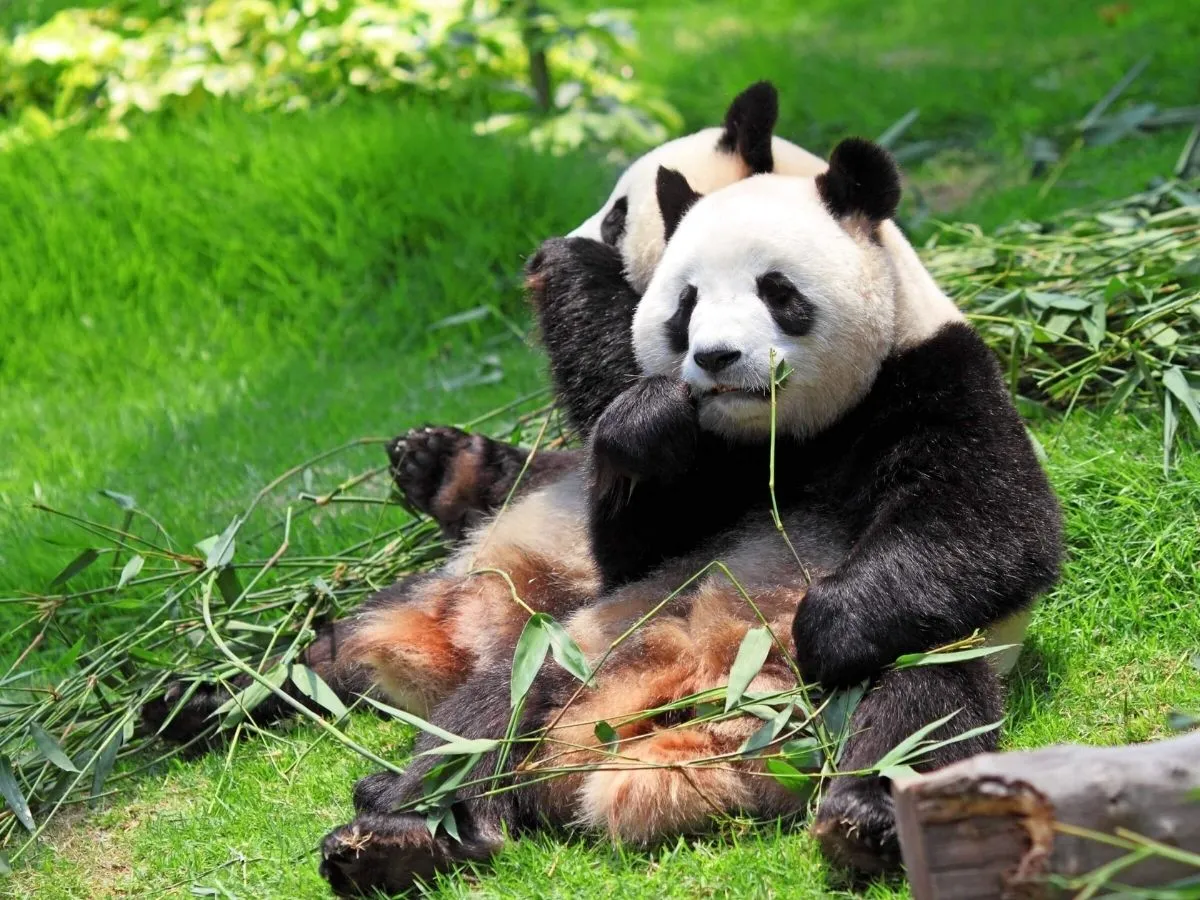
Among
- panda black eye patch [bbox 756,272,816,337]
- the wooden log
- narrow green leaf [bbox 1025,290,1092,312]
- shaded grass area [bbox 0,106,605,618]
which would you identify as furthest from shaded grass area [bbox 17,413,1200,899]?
shaded grass area [bbox 0,106,605,618]

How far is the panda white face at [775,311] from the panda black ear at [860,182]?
0.03 meters

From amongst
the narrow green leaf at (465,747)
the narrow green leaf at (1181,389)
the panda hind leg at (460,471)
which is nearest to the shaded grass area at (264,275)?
the panda hind leg at (460,471)

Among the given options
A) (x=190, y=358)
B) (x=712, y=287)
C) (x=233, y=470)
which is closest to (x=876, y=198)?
(x=712, y=287)

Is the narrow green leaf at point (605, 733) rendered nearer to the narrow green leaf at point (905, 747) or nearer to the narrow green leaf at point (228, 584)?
the narrow green leaf at point (905, 747)

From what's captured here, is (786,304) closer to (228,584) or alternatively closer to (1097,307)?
(1097,307)

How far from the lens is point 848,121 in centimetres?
796

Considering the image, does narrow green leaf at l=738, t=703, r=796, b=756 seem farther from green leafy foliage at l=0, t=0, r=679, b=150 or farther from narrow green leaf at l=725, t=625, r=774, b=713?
green leafy foliage at l=0, t=0, r=679, b=150

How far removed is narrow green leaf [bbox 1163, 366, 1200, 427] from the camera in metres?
3.67

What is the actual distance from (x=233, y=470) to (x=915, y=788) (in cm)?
373

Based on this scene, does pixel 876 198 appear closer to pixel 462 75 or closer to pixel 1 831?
pixel 1 831

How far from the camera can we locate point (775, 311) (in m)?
2.95

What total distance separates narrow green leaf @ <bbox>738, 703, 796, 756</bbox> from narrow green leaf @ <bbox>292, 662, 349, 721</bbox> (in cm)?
102

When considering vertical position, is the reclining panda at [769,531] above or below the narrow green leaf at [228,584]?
above

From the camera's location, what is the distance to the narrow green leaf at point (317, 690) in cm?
331
